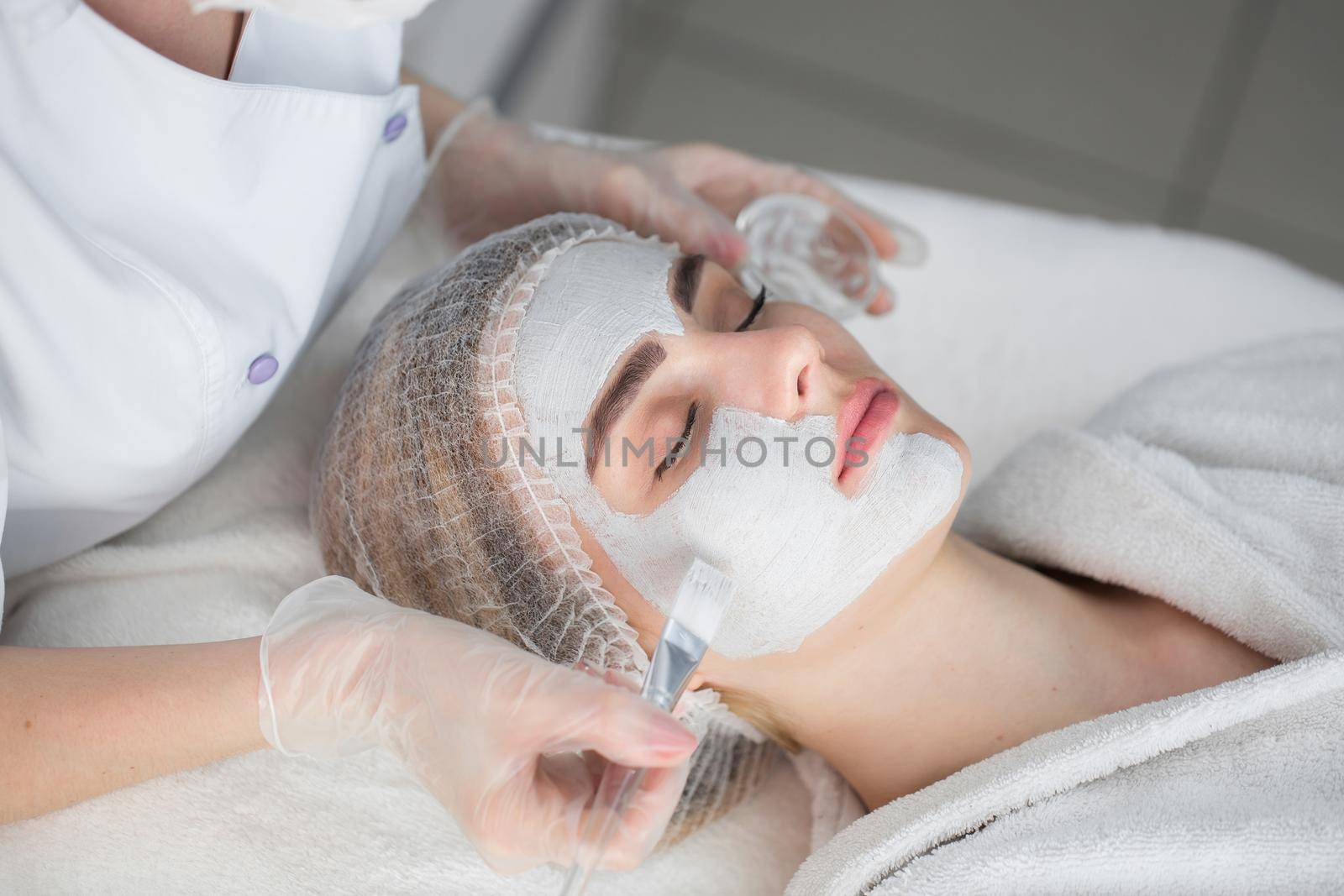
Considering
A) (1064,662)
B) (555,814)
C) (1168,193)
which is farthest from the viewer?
(1168,193)

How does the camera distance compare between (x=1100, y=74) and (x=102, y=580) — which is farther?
(x=1100, y=74)

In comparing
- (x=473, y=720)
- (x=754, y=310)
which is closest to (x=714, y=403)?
(x=754, y=310)

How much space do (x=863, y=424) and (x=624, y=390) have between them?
9.6 inches

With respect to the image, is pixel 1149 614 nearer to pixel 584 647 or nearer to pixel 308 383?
pixel 584 647

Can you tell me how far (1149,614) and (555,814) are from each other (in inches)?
32.3

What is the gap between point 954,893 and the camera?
1.01 metres

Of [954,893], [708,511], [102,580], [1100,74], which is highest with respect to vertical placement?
[1100,74]

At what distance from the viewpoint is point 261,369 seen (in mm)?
1174

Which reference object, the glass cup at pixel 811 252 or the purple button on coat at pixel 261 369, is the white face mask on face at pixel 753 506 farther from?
the glass cup at pixel 811 252

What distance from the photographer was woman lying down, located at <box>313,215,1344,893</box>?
102cm

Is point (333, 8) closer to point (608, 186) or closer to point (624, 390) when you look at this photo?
point (624, 390)

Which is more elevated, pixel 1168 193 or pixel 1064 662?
pixel 1168 193

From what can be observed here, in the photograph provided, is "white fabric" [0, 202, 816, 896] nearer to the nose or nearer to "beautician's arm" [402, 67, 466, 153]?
"beautician's arm" [402, 67, 466, 153]

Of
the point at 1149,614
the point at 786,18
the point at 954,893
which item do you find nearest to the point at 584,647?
the point at 954,893
